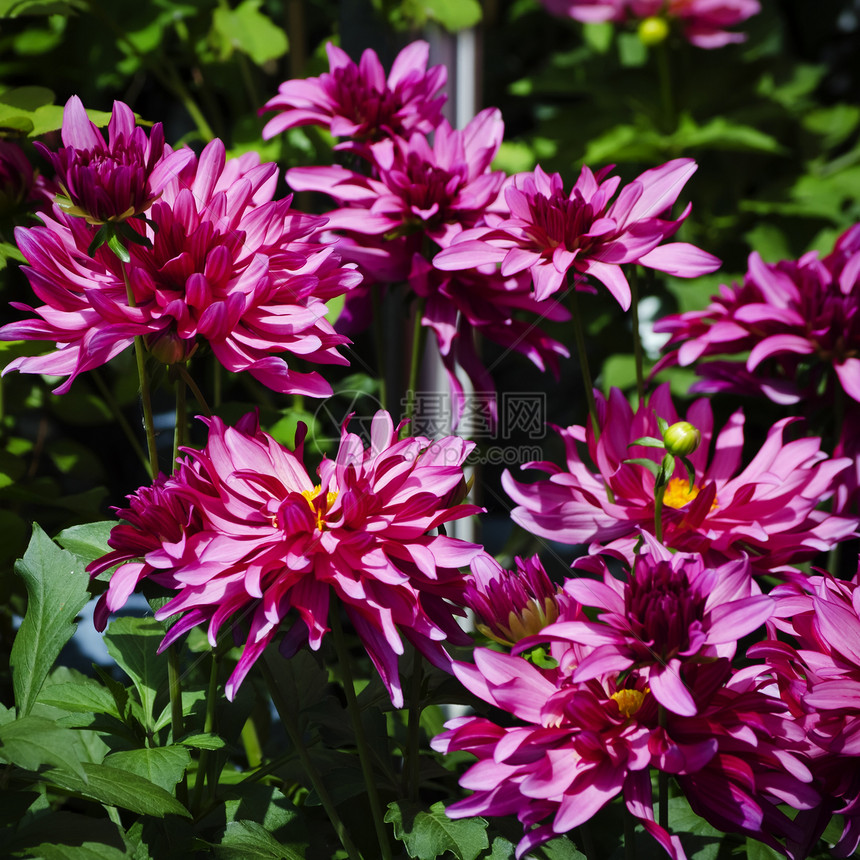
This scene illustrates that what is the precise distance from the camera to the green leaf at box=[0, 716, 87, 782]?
389mm

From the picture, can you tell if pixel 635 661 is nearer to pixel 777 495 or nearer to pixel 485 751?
pixel 485 751

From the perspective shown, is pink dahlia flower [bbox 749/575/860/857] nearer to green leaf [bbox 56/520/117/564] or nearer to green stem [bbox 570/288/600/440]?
green stem [bbox 570/288/600/440]

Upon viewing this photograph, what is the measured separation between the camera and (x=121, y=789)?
42cm

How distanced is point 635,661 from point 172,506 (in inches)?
8.9

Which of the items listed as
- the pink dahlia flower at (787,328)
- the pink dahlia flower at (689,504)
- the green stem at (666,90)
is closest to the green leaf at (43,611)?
the pink dahlia flower at (689,504)

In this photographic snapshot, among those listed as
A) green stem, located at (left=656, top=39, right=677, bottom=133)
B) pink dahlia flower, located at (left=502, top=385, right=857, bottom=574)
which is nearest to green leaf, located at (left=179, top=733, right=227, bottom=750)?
pink dahlia flower, located at (left=502, top=385, right=857, bottom=574)

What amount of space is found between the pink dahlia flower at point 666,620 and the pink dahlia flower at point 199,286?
182 millimetres

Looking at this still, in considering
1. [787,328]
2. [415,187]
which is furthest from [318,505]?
[787,328]

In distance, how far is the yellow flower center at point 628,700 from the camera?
45cm

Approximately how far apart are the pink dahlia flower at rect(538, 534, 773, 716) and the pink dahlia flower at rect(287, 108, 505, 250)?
0.89 feet

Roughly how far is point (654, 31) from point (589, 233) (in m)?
0.87

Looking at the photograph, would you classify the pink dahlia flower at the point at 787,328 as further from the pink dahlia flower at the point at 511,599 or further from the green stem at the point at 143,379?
the green stem at the point at 143,379

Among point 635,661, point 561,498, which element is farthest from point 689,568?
point 561,498

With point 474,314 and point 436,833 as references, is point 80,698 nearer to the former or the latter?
point 436,833
